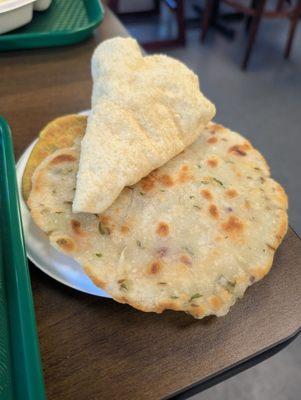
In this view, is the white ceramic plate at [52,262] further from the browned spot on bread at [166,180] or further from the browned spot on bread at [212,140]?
the browned spot on bread at [212,140]

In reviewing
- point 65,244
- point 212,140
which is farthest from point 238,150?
point 65,244

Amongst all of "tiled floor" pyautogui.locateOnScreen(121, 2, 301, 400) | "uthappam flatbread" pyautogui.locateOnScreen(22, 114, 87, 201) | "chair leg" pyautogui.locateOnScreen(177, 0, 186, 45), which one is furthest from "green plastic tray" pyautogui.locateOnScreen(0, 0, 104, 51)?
"chair leg" pyautogui.locateOnScreen(177, 0, 186, 45)

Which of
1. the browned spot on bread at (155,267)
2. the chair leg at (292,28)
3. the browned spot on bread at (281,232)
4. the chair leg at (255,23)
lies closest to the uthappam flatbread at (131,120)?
the browned spot on bread at (155,267)

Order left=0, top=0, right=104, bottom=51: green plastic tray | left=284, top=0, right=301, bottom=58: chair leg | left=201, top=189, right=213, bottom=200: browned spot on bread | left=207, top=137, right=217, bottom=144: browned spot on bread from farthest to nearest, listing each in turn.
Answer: left=284, top=0, right=301, bottom=58: chair leg, left=0, top=0, right=104, bottom=51: green plastic tray, left=207, top=137, right=217, bottom=144: browned spot on bread, left=201, top=189, right=213, bottom=200: browned spot on bread

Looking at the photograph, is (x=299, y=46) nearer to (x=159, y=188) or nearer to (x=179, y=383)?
(x=159, y=188)

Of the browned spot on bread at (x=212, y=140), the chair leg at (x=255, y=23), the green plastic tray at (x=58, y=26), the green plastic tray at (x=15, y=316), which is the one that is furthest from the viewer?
A: the chair leg at (x=255, y=23)

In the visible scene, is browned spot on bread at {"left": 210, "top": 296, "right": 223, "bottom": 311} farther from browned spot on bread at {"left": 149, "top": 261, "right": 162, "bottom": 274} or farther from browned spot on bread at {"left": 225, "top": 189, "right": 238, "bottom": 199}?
browned spot on bread at {"left": 225, "top": 189, "right": 238, "bottom": 199}
